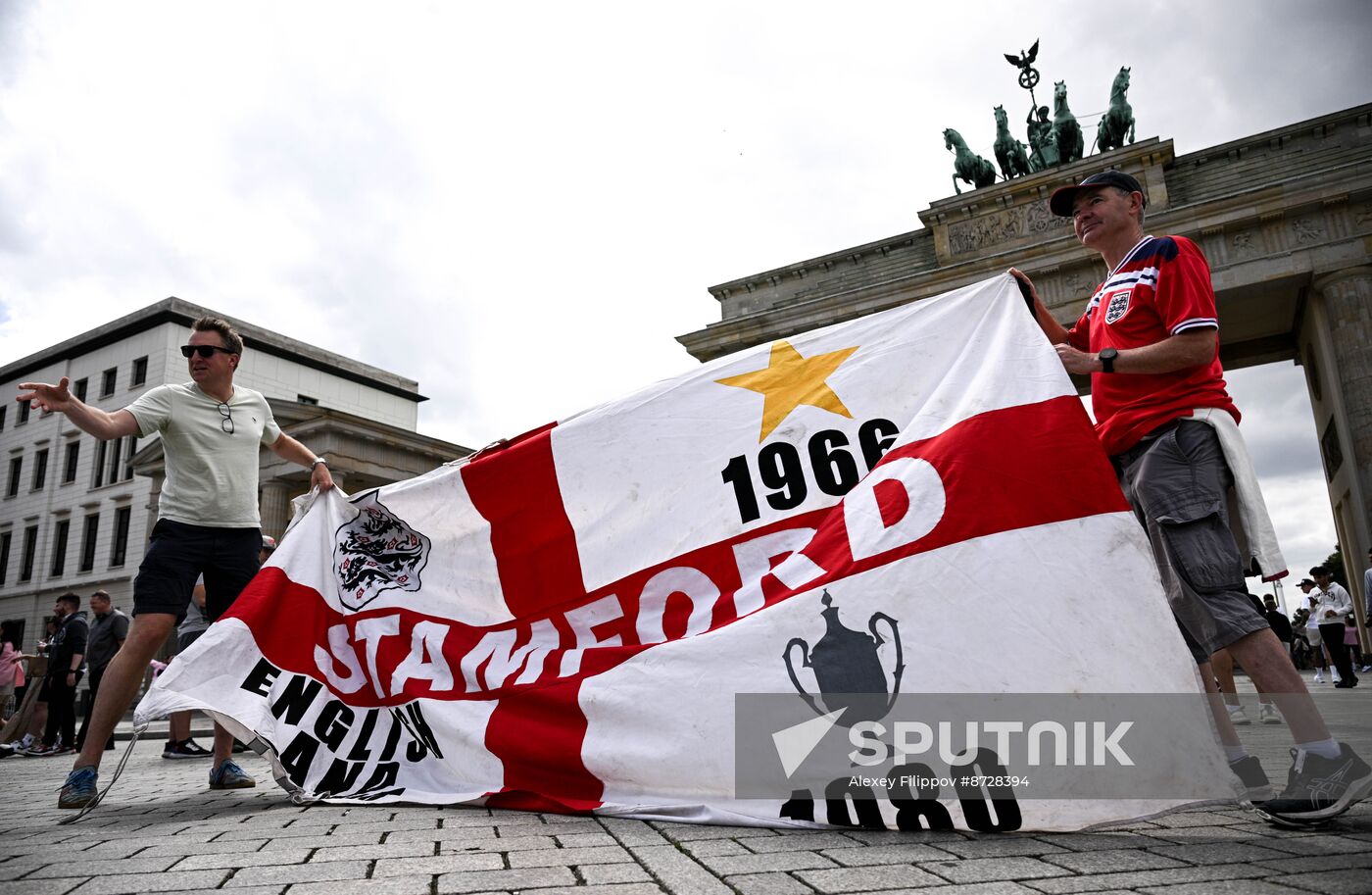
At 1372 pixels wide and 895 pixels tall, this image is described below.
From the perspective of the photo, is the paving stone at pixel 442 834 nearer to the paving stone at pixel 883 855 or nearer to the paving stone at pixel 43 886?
the paving stone at pixel 43 886

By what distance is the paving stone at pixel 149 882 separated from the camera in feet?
6.04

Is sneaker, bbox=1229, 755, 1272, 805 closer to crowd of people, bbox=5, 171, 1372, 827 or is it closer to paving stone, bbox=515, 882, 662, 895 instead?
crowd of people, bbox=5, 171, 1372, 827

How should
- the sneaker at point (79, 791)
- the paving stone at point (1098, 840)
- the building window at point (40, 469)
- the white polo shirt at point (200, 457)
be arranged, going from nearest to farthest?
the paving stone at point (1098, 840) → the sneaker at point (79, 791) → the white polo shirt at point (200, 457) → the building window at point (40, 469)

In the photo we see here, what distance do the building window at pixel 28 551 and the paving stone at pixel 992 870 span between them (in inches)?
1943

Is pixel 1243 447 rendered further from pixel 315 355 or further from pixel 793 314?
pixel 315 355

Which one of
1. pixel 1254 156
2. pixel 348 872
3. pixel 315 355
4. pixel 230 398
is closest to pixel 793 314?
pixel 1254 156

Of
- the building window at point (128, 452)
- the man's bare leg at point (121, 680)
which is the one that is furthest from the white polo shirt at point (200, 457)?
the building window at point (128, 452)

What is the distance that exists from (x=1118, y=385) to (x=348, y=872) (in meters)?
2.76

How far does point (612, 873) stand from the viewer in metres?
1.90

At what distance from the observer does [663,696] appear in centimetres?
271

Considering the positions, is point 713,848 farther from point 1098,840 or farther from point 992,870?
point 1098,840

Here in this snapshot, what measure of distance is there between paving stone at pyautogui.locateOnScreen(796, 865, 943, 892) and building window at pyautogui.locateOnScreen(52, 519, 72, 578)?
46466mm

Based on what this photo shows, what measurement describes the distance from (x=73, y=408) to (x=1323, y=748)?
4.54 meters

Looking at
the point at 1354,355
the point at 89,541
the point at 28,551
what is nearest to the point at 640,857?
the point at 1354,355
